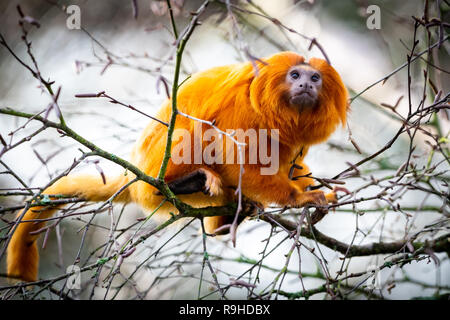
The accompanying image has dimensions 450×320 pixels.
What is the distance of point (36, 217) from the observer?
301 centimetres

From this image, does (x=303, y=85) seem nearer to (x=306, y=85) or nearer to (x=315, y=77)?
(x=306, y=85)

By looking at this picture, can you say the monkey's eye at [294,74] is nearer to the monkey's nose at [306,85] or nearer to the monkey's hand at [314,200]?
the monkey's nose at [306,85]

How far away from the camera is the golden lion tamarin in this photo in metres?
2.93

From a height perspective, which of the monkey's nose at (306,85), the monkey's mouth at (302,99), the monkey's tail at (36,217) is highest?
the monkey's nose at (306,85)

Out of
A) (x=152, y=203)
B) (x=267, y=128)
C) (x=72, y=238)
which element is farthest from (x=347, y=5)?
(x=72, y=238)

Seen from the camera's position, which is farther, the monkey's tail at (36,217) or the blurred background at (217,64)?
the blurred background at (217,64)

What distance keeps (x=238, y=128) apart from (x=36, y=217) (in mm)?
1509

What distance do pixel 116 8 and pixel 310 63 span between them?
3683 millimetres

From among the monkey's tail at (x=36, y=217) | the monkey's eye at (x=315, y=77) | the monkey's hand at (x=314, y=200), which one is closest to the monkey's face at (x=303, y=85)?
the monkey's eye at (x=315, y=77)

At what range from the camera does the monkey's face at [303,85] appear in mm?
2949

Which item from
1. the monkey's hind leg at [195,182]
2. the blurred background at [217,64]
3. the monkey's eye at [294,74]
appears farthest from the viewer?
the blurred background at [217,64]

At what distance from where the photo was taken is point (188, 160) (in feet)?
9.95

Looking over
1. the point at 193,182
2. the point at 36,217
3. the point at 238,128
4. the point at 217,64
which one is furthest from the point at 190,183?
the point at 217,64

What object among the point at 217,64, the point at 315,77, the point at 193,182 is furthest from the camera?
the point at 217,64
